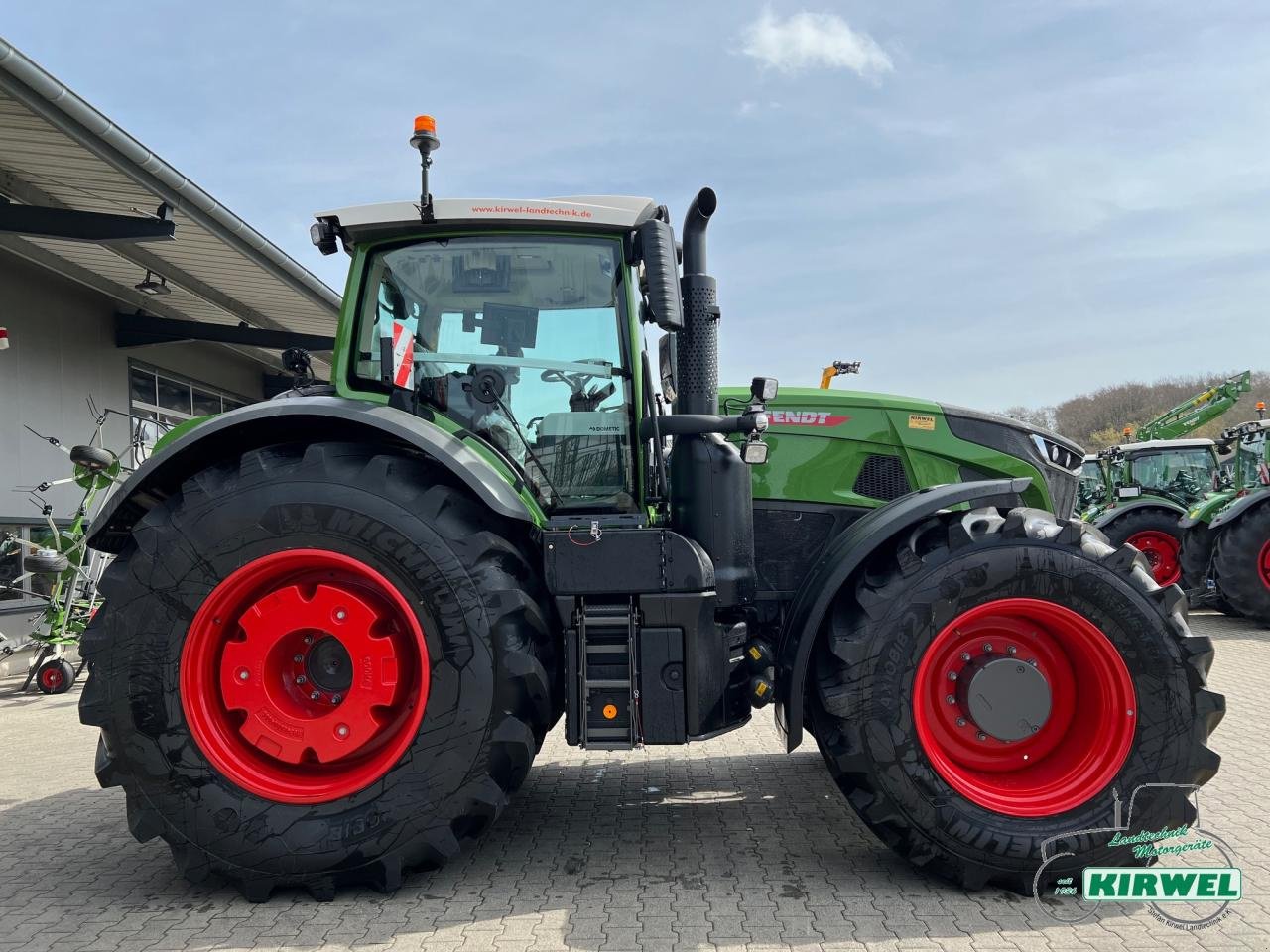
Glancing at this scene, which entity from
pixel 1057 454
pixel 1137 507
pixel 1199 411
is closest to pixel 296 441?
pixel 1057 454

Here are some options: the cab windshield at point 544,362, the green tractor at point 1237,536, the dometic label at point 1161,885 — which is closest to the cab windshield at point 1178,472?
the green tractor at point 1237,536

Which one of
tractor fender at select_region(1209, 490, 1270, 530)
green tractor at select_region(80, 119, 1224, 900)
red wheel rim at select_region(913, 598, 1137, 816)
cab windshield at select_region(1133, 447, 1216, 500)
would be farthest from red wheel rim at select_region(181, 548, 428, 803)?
cab windshield at select_region(1133, 447, 1216, 500)

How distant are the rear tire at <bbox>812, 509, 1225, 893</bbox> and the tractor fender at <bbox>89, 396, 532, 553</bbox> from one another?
1.30 m

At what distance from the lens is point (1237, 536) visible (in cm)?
982

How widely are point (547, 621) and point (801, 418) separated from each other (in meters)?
1.49

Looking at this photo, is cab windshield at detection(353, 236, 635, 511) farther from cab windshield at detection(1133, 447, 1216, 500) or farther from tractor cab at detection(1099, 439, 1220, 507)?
cab windshield at detection(1133, 447, 1216, 500)

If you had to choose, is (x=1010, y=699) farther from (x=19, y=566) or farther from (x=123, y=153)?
(x=19, y=566)

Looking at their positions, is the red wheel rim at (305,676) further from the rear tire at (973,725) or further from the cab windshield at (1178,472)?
the cab windshield at (1178,472)

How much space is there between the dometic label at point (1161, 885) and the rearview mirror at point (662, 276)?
2241 millimetres

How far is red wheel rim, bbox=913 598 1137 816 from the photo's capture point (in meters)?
2.99

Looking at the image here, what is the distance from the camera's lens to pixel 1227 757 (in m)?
4.65

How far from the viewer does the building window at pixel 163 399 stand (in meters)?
11.3

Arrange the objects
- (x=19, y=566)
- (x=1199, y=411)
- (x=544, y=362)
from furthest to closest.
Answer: (x=1199, y=411)
(x=19, y=566)
(x=544, y=362)

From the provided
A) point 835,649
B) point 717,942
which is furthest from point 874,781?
point 717,942
